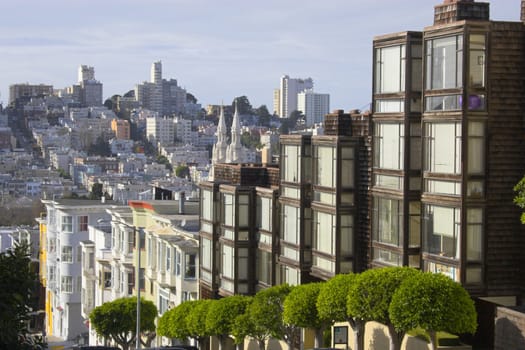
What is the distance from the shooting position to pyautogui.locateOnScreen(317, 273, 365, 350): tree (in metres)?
28.1

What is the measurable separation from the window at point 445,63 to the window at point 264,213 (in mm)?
9900

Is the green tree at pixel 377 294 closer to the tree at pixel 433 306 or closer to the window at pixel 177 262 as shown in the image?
the tree at pixel 433 306

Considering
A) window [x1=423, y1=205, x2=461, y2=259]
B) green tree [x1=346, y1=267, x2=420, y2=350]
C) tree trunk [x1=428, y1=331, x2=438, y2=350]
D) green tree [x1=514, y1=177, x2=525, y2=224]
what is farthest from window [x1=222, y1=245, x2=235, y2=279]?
green tree [x1=514, y1=177, x2=525, y2=224]

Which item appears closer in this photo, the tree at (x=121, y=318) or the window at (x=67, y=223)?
the tree at (x=121, y=318)

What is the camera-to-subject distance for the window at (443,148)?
26703 millimetres

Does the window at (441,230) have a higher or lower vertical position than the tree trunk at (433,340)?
higher

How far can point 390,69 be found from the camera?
2920cm

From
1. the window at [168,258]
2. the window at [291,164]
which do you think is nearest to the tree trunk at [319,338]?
the window at [291,164]

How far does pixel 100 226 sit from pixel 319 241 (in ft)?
109

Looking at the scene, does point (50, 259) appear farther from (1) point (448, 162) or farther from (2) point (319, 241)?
(1) point (448, 162)

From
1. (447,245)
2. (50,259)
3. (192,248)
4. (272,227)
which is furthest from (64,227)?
(447,245)

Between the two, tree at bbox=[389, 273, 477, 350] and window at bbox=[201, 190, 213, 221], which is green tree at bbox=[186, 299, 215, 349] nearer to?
window at bbox=[201, 190, 213, 221]

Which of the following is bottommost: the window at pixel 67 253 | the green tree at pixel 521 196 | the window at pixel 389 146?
the window at pixel 67 253

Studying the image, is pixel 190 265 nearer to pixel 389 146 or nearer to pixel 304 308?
pixel 304 308
